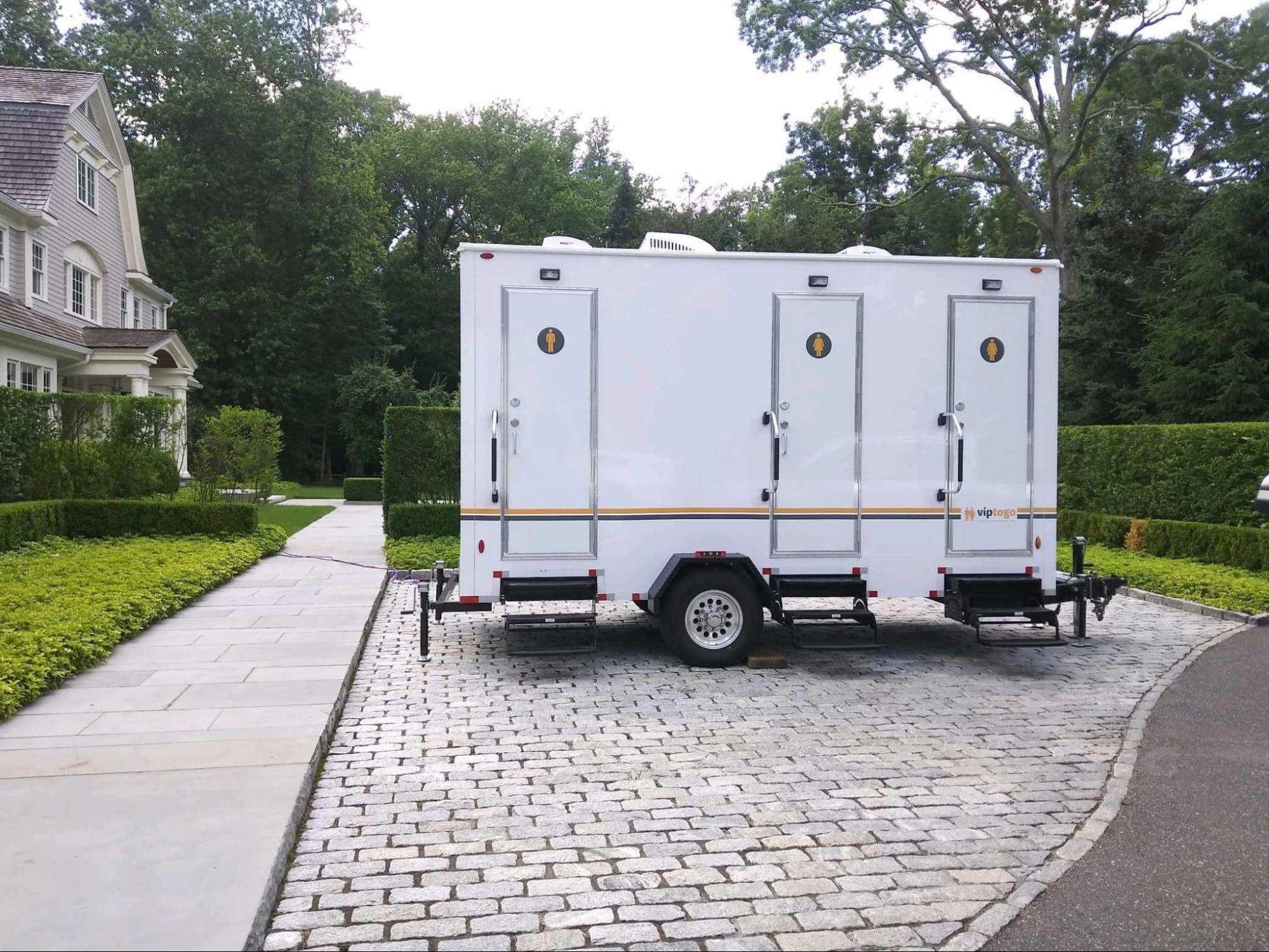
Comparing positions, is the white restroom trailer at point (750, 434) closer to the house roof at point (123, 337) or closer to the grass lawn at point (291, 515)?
the grass lawn at point (291, 515)

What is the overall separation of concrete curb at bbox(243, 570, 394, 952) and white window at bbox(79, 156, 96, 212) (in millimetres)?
25740

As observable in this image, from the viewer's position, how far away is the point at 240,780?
5.25 meters

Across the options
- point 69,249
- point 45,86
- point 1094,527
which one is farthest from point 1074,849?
point 45,86

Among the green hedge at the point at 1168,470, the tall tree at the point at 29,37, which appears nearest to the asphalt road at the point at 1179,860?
the green hedge at the point at 1168,470

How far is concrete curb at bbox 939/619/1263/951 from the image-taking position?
12.8 feet

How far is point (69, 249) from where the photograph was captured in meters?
27.3

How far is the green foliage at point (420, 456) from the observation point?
1761 centimetres

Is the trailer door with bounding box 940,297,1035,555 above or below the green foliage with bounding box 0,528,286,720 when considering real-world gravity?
above

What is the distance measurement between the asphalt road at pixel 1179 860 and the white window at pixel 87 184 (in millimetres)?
30427

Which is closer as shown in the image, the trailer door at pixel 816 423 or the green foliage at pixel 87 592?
the green foliage at pixel 87 592

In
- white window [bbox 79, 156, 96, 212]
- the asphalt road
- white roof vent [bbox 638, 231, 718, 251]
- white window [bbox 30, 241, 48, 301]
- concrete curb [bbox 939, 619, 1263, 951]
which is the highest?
white window [bbox 79, 156, 96, 212]

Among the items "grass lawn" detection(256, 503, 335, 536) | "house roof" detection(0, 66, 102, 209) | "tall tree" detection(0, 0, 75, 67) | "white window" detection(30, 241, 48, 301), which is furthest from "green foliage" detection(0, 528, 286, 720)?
"tall tree" detection(0, 0, 75, 67)

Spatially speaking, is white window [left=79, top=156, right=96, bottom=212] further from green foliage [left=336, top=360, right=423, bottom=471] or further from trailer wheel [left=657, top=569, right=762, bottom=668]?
trailer wheel [left=657, top=569, right=762, bottom=668]

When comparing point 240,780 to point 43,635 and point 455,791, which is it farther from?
point 43,635
